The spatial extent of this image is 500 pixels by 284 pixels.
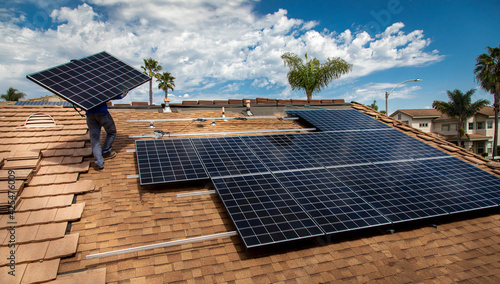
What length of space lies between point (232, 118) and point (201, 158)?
5702 mm

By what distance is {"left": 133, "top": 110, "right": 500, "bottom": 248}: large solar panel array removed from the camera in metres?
7.41

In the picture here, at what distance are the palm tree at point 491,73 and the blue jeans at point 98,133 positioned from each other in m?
59.4

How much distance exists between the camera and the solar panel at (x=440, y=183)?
914 centimetres

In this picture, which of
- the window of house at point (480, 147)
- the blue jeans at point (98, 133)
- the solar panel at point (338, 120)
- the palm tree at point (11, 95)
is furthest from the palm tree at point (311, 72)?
the palm tree at point (11, 95)

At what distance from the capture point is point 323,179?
927 cm

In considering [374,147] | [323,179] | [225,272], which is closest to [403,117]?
[374,147]

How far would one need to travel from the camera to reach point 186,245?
664 cm

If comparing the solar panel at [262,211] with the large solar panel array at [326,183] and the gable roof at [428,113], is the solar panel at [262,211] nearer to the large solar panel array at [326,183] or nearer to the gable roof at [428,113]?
the large solar panel array at [326,183]

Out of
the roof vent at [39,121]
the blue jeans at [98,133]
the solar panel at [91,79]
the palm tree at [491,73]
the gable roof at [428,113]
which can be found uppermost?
the palm tree at [491,73]

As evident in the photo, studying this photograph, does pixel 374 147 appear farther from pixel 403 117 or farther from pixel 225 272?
pixel 403 117

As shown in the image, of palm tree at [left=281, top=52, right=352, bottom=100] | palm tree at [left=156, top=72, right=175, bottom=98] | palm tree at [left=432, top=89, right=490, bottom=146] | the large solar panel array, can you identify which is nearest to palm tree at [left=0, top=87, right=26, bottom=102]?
palm tree at [left=156, top=72, right=175, bottom=98]

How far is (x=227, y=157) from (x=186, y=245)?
3.78 meters

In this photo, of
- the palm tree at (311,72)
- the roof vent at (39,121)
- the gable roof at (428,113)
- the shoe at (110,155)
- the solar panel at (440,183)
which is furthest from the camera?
the gable roof at (428,113)

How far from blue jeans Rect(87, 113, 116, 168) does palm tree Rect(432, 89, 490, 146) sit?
64.4 meters
